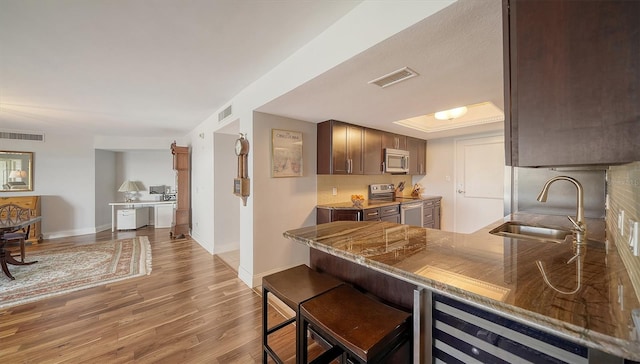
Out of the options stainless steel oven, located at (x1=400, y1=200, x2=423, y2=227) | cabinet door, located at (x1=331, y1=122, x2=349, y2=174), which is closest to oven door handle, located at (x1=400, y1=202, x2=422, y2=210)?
stainless steel oven, located at (x1=400, y1=200, x2=423, y2=227)

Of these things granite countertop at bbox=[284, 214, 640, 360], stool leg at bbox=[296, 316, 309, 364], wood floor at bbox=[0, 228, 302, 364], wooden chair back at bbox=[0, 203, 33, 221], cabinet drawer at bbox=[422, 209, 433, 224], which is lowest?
wood floor at bbox=[0, 228, 302, 364]

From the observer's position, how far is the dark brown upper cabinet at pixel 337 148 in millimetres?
3334

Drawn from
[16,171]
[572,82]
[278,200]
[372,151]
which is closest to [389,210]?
[372,151]

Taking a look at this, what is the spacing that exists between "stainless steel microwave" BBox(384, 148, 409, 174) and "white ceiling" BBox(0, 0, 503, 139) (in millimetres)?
1076

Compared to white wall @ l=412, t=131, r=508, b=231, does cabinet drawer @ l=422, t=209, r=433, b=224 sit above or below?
below

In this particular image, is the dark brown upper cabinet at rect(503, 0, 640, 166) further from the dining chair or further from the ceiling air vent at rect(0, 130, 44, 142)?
the ceiling air vent at rect(0, 130, 44, 142)

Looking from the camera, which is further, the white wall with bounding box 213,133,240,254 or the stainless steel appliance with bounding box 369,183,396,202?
the stainless steel appliance with bounding box 369,183,396,202

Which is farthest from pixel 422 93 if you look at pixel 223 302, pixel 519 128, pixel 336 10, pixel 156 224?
pixel 156 224

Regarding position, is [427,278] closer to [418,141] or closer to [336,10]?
[336,10]

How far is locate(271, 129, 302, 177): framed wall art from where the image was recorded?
9.93 ft

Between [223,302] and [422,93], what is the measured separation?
2931mm

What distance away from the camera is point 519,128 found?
32.3 inches

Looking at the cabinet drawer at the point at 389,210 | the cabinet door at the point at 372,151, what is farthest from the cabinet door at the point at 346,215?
the cabinet door at the point at 372,151

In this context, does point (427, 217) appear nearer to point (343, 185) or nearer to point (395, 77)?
point (343, 185)
